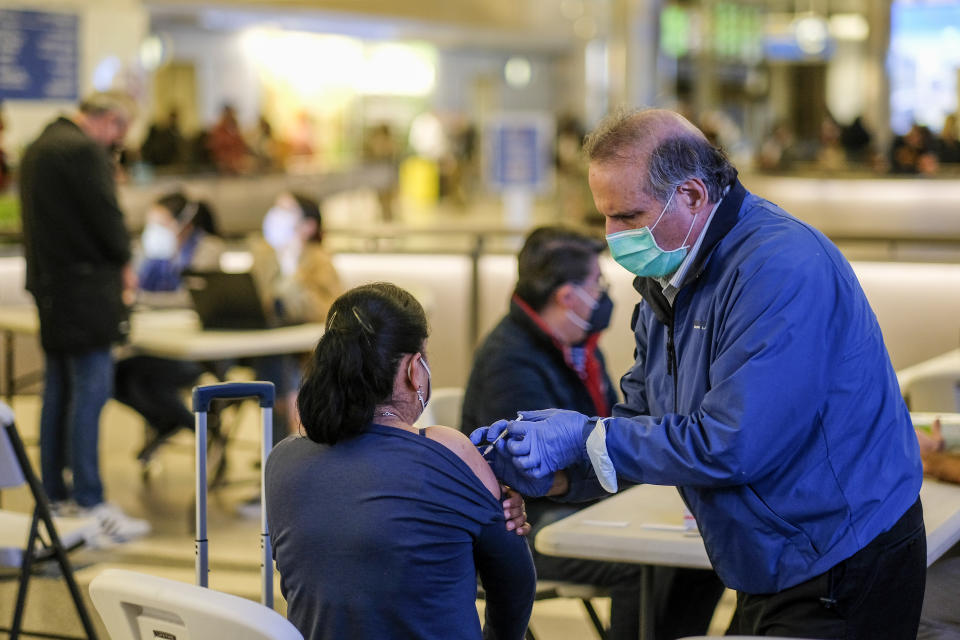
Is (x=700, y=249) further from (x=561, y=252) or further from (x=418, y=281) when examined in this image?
(x=418, y=281)

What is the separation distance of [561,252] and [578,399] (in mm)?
386

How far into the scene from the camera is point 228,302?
206 inches

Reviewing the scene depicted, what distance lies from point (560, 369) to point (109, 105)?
2.69 m

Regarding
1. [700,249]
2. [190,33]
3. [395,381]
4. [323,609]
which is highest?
[190,33]

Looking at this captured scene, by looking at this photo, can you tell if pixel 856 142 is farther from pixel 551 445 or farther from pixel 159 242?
pixel 551 445

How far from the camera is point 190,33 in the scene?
21.0 m

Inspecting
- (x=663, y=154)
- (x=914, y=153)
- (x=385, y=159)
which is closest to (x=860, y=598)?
(x=663, y=154)

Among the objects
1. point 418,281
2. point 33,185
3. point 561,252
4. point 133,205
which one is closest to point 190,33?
point 133,205

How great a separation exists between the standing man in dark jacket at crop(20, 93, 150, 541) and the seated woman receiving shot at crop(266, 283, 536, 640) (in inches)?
123

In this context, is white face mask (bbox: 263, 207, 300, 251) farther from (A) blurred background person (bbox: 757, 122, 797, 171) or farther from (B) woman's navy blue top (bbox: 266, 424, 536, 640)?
(A) blurred background person (bbox: 757, 122, 797, 171)

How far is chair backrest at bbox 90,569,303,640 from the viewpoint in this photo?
179 centimetres

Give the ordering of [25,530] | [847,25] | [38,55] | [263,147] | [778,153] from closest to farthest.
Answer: [25,530]
[38,55]
[263,147]
[778,153]
[847,25]

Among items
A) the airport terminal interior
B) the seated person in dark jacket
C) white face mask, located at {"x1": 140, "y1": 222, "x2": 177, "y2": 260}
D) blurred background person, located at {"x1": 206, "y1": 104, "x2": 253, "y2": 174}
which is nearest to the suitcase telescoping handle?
the airport terminal interior

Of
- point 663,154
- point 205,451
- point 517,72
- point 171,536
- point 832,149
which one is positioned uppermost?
point 517,72
